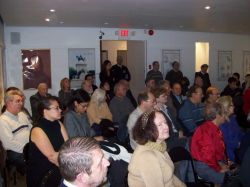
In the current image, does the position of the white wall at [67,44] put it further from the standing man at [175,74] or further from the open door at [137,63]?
the standing man at [175,74]

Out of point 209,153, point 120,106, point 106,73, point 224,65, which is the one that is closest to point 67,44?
point 106,73

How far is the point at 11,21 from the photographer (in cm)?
710

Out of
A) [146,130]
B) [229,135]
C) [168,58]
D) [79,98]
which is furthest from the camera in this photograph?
[168,58]

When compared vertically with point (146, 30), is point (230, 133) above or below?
below

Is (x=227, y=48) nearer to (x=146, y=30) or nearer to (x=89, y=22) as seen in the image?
(x=146, y=30)

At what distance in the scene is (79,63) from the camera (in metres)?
8.56

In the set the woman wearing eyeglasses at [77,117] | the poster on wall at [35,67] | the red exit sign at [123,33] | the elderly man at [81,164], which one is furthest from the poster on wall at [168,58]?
the elderly man at [81,164]

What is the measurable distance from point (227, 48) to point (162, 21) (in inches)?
169

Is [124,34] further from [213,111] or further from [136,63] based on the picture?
[213,111]

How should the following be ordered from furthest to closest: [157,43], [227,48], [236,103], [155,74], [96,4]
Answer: [227,48] < [157,43] < [155,74] < [236,103] < [96,4]

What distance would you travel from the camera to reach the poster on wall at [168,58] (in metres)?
9.63

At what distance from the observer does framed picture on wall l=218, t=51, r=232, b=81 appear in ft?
35.4

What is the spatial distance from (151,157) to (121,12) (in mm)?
4274

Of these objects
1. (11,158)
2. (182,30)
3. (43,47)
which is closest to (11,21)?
(43,47)
